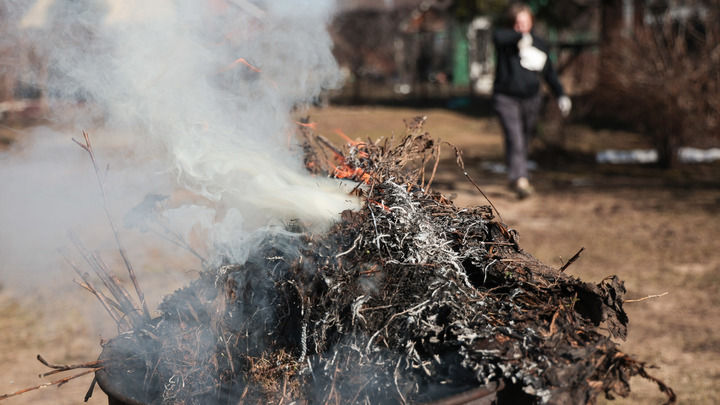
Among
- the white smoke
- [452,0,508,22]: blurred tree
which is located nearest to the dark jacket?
the white smoke

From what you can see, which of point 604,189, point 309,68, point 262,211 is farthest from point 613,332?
point 604,189

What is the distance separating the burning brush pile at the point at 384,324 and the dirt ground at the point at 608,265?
11.1 inches

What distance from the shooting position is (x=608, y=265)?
5406 millimetres

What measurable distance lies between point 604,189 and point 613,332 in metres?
6.80

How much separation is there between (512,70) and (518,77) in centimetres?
12

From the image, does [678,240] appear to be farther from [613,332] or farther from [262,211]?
[262,211]

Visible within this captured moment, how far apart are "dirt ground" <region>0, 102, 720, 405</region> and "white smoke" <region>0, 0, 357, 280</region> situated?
0.55m

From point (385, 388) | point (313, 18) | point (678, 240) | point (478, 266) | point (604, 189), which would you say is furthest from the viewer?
point (604, 189)

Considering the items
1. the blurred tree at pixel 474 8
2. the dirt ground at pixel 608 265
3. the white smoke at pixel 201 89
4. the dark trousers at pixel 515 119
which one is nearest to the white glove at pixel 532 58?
the dark trousers at pixel 515 119

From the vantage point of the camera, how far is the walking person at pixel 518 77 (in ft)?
23.9

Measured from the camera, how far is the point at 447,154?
11336 millimetres

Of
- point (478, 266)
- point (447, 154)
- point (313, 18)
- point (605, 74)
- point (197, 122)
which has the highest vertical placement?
point (313, 18)

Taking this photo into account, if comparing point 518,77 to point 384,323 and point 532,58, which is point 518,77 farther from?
point 384,323

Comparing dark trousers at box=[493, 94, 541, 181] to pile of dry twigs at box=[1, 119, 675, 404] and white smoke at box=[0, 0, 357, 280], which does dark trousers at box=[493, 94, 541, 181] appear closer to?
white smoke at box=[0, 0, 357, 280]
